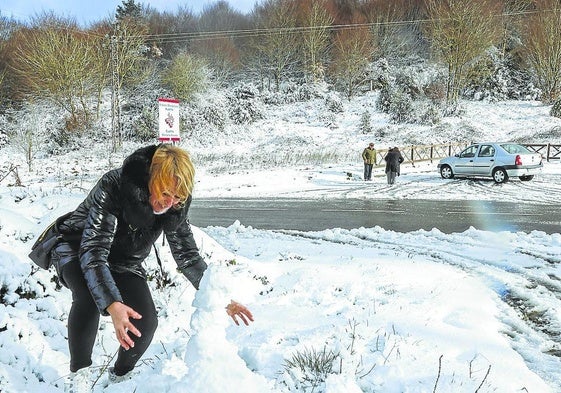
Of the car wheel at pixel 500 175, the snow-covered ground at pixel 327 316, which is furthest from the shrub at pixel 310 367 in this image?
the car wheel at pixel 500 175

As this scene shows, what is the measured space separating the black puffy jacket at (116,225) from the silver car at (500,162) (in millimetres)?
16991

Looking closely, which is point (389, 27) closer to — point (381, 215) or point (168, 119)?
point (381, 215)

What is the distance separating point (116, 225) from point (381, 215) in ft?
31.8

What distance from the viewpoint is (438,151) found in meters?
29.1

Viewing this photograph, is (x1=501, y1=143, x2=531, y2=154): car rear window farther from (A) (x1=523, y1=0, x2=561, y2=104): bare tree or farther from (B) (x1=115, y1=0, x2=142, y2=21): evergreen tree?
(B) (x1=115, y1=0, x2=142, y2=21): evergreen tree

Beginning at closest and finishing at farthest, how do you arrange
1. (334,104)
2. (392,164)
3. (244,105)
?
1. (392,164)
2. (244,105)
3. (334,104)

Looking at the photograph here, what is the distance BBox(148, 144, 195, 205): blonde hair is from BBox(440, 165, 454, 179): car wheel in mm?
18434

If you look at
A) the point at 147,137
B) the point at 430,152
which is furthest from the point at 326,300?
the point at 147,137

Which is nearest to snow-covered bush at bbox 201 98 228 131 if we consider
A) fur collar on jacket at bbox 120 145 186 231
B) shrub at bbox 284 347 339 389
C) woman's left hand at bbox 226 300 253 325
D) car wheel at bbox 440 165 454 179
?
car wheel at bbox 440 165 454 179

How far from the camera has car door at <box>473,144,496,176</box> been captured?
17.3 m

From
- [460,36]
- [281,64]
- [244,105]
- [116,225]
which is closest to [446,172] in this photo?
[116,225]

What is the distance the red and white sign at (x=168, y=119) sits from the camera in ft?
31.1

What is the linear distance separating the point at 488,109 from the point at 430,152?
1343cm

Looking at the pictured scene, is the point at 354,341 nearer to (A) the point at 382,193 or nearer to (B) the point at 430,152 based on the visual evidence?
(A) the point at 382,193
